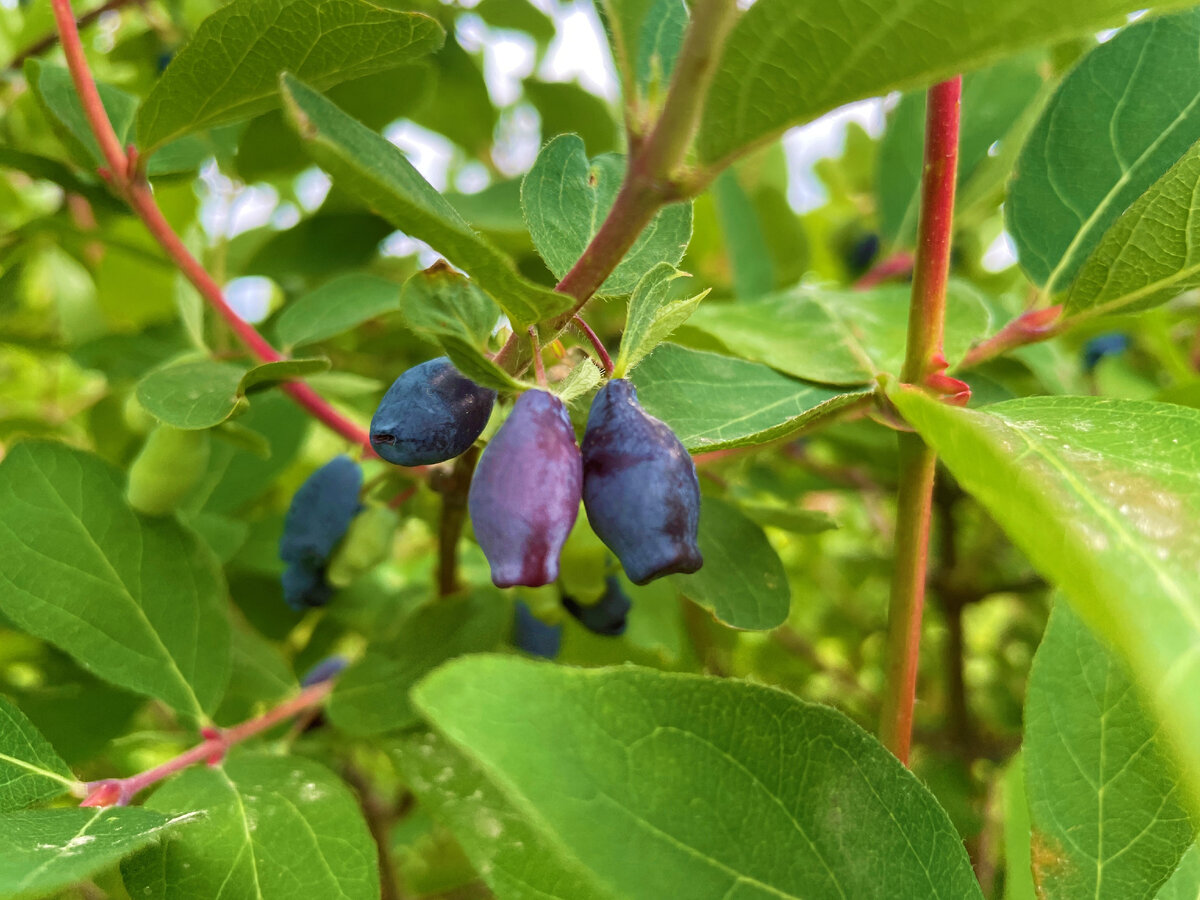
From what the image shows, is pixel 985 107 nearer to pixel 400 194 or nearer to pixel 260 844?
pixel 400 194

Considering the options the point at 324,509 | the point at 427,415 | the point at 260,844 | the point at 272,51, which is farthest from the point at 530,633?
the point at 272,51

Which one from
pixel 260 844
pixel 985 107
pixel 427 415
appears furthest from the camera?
pixel 985 107

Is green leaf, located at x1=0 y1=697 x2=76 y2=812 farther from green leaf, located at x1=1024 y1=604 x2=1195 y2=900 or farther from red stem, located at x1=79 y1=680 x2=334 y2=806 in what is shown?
green leaf, located at x1=1024 y1=604 x2=1195 y2=900

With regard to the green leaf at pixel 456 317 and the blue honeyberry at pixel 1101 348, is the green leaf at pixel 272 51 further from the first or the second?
the blue honeyberry at pixel 1101 348

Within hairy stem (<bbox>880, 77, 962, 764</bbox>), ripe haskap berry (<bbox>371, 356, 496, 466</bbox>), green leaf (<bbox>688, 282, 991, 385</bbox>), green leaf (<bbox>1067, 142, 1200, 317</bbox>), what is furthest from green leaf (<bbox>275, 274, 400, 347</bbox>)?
green leaf (<bbox>1067, 142, 1200, 317</bbox>)

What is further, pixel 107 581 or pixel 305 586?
pixel 305 586

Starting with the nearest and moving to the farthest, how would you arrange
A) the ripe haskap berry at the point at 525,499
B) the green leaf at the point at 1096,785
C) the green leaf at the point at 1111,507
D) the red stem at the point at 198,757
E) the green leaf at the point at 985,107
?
1. the green leaf at the point at 1111,507
2. the ripe haskap berry at the point at 525,499
3. the green leaf at the point at 1096,785
4. the red stem at the point at 198,757
5. the green leaf at the point at 985,107

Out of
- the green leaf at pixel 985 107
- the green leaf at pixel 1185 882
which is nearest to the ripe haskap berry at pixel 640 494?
the green leaf at pixel 1185 882
